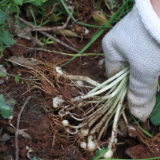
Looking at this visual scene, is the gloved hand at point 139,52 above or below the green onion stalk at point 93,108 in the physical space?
above

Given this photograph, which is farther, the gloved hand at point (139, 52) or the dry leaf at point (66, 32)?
the dry leaf at point (66, 32)

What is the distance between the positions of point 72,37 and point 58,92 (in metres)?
0.45

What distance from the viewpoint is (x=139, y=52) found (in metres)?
0.93

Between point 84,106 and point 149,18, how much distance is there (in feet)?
1.65

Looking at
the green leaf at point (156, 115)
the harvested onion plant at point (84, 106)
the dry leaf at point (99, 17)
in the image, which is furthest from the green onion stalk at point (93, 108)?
the dry leaf at point (99, 17)

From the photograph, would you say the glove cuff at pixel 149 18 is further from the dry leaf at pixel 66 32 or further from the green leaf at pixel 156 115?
the dry leaf at pixel 66 32

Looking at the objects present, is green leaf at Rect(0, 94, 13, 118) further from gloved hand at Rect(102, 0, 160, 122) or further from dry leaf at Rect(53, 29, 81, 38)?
dry leaf at Rect(53, 29, 81, 38)

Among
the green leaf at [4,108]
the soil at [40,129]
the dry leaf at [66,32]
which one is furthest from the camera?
the dry leaf at [66,32]

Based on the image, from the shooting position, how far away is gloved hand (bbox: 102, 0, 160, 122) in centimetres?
86

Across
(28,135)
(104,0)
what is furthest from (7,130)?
(104,0)

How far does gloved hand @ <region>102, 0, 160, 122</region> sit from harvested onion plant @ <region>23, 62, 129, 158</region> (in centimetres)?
6

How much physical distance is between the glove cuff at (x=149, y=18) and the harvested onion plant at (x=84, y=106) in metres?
0.29

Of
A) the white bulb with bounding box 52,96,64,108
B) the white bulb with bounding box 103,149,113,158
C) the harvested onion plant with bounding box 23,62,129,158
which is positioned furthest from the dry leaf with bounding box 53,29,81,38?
the white bulb with bounding box 103,149,113,158

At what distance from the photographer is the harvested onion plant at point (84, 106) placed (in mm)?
1064
